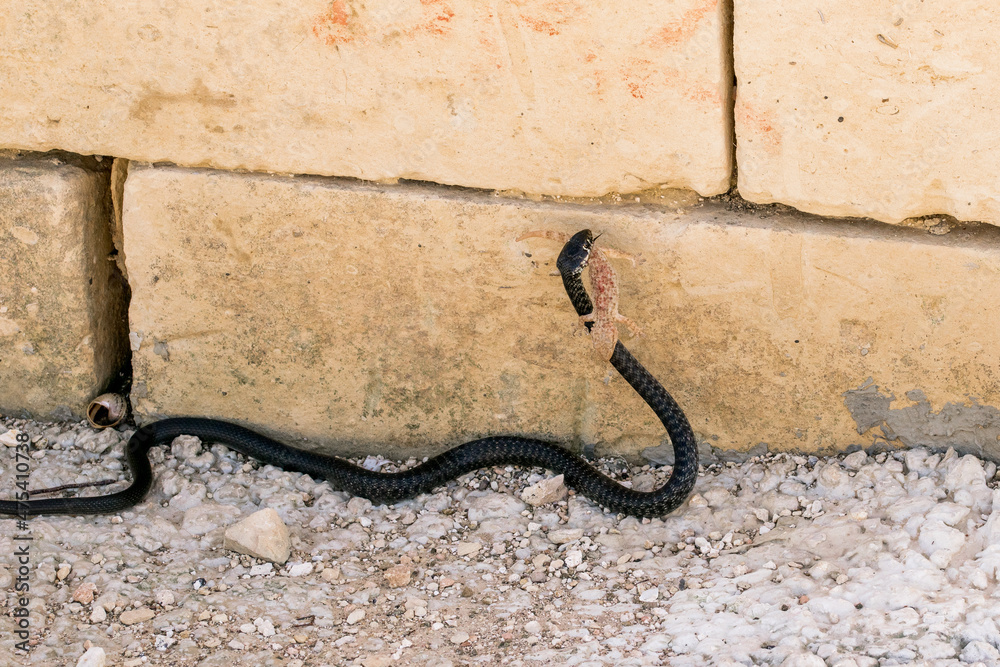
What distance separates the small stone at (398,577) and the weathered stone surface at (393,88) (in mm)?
1430

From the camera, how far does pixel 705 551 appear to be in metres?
3.30

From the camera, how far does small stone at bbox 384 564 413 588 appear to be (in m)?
3.23

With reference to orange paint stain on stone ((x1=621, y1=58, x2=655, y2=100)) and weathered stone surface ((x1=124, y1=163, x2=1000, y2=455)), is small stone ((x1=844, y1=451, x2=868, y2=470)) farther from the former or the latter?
orange paint stain on stone ((x1=621, y1=58, x2=655, y2=100))

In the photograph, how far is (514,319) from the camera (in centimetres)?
362

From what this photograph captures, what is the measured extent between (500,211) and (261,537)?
147cm

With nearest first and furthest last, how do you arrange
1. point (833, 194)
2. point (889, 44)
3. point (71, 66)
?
point (889, 44)
point (833, 194)
point (71, 66)

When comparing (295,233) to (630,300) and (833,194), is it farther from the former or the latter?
(833,194)

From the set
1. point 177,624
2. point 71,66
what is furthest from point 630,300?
point 71,66

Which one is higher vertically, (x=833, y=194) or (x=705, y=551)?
(x=833, y=194)

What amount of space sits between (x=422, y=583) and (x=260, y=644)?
60 centimetres

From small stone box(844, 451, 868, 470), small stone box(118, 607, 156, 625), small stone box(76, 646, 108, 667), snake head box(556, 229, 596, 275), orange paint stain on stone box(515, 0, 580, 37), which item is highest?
orange paint stain on stone box(515, 0, 580, 37)

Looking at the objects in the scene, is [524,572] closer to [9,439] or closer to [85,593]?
[85,593]

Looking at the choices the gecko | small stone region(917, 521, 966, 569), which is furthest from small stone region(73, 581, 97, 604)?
small stone region(917, 521, 966, 569)

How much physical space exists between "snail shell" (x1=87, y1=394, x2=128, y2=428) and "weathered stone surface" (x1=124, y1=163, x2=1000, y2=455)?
4.5 inches
